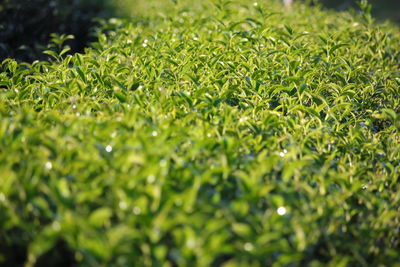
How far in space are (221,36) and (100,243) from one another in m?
2.80

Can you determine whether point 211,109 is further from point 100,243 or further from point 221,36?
point 221,36

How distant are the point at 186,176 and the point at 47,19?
198 inches

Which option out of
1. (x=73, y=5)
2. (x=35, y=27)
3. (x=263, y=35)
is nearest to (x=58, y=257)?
(x=263, y=35)

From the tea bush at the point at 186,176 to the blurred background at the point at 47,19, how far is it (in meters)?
2.84

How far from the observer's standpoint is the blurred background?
5.45 m

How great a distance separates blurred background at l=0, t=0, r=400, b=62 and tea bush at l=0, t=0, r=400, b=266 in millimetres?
2843

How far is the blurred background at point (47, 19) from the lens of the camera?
5.45 meters

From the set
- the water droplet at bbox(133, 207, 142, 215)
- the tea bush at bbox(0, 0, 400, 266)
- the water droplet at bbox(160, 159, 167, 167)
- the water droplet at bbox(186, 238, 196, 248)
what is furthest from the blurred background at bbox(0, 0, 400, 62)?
the water droplet at bbox(186, 238, 196, 248)

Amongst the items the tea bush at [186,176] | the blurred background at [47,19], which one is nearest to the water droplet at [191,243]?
the tea bush at [186,176]

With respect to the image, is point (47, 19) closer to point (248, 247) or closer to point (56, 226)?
point (56, 226)

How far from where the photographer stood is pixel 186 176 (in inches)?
72.7

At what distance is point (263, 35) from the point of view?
3.76m

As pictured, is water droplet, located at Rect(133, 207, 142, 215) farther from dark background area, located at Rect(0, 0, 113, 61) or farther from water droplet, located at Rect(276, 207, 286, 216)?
dark background area, located at Rect(0, 0, 113, 61)

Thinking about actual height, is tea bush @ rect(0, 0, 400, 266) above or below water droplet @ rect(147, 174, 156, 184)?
below
